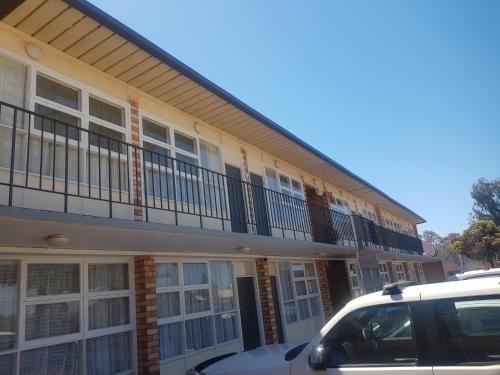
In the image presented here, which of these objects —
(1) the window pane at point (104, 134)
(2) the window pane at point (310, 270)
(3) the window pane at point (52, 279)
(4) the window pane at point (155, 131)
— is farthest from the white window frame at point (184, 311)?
(2) the window pane at point (310, 270)

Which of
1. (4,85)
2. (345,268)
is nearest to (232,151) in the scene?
(4,85)

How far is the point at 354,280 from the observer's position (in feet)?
47.3

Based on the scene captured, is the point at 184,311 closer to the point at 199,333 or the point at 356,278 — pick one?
the point at 199,333

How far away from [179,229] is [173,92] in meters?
3.40

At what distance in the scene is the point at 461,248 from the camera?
113ft

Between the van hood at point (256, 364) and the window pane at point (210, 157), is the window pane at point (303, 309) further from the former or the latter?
the van hood at point (256, 364)

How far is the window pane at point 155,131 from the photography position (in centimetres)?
767

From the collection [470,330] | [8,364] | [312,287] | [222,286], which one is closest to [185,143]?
[222,286]

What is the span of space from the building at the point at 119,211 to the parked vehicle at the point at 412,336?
2.76 m

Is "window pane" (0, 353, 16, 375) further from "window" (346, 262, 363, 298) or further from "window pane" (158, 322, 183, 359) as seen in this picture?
"window" (346, 262, 363, 298)

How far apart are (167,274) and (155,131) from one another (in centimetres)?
283

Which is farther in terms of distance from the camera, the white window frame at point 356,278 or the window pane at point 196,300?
the white window frame at point 356,278

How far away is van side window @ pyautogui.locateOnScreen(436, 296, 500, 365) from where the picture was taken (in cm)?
262

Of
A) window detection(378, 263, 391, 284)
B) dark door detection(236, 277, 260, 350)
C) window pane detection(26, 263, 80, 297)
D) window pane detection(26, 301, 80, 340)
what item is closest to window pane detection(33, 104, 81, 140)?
window pane detection(26, 263, 80, 297)
